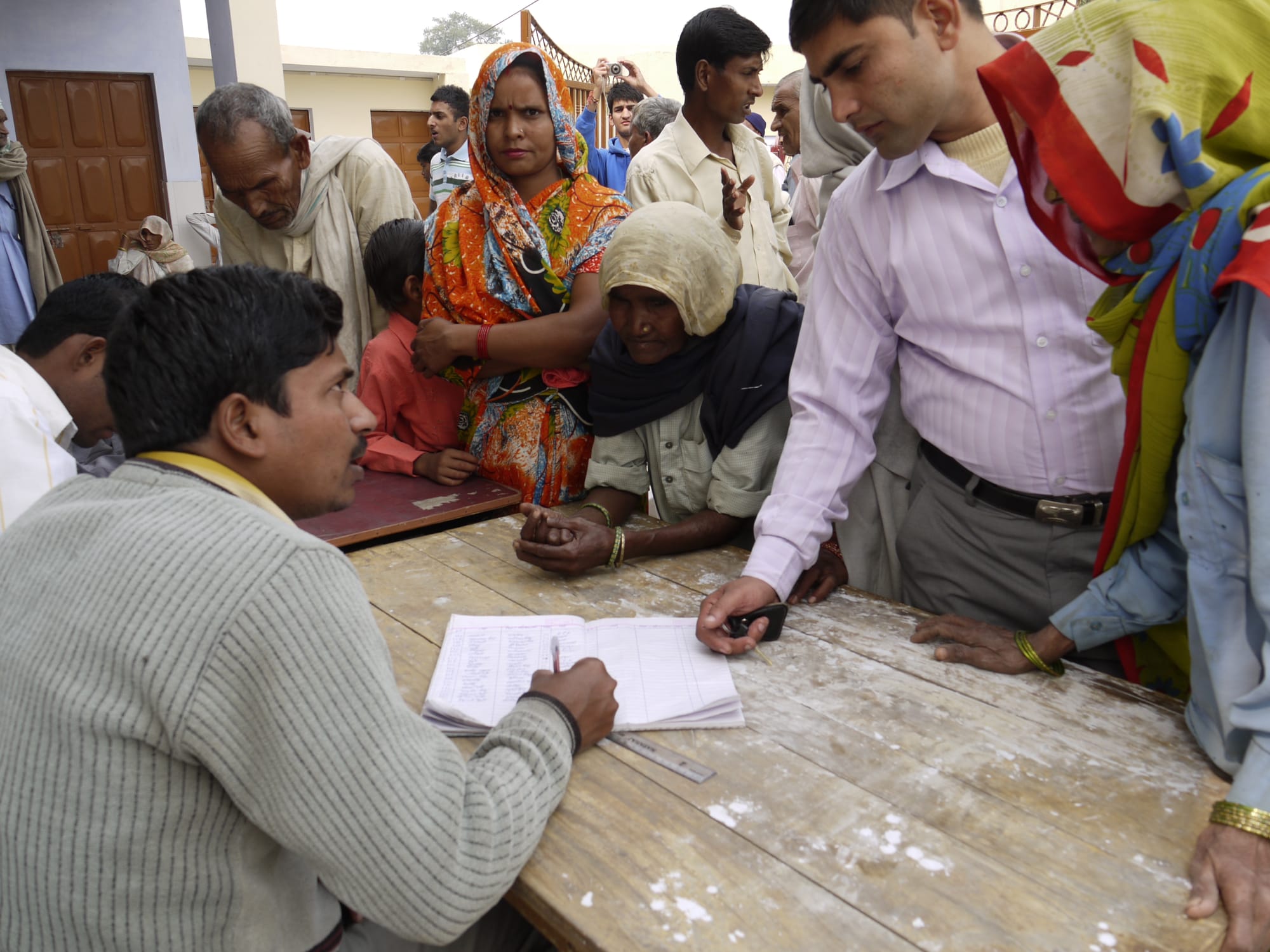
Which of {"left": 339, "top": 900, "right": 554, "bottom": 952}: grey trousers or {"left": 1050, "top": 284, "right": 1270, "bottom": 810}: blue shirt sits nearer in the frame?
{"left": 1050, "top": 284, "right": 1270, "bottom": 810}: blue shirt

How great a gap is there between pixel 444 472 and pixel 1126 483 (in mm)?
1915

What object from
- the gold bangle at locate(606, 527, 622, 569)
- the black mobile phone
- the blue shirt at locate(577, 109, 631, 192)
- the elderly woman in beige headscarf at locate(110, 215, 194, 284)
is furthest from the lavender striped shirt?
the elderly woman in beige headscarf at locate(110, 215, 194, 284)

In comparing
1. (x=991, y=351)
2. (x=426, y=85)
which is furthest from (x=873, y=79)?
(x=426, y=85)

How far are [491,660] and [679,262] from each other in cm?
104

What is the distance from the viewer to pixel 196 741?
3.13 ft

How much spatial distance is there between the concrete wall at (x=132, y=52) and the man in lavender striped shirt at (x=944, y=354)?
805 centimetres

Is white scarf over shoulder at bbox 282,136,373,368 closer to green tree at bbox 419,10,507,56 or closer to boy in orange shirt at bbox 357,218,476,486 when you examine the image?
boy in orange shirt at bbox 357,218,476,486

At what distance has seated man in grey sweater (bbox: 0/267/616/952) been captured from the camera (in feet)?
3.16

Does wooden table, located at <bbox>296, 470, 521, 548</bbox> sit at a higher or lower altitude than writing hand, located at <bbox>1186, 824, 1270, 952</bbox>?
lower

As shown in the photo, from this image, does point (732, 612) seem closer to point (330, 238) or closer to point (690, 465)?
point (690, 465)

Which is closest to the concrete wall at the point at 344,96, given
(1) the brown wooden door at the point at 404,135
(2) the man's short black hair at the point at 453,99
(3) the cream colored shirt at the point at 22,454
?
(1) the brown wooden door at the point at 404,135

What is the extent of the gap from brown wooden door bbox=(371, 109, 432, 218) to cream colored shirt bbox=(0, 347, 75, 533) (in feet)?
54.0

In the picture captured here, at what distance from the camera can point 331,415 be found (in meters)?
1.25

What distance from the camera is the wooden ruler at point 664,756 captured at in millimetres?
1302
